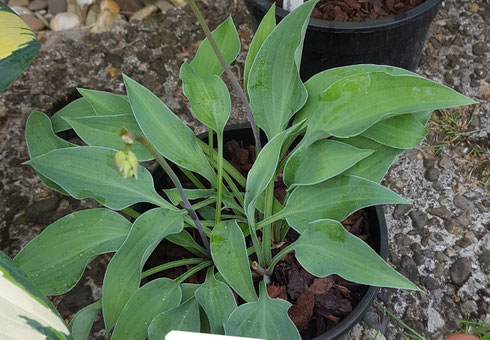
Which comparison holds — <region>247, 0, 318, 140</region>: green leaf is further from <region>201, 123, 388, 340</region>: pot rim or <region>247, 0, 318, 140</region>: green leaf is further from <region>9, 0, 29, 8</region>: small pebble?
<region>9, 0, 29, 8</region>: small pebble

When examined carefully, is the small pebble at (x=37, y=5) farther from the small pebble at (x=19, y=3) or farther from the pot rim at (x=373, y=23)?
the pot rim at (x=373, y=23)

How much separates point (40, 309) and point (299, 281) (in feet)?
1.75

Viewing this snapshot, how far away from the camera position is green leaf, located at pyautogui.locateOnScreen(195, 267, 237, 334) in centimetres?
80

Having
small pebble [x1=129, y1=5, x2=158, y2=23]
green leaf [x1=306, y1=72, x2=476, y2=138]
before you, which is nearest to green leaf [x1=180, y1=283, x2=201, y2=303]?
green leaf [x1=306, y1=72, x2=476, y2=138]

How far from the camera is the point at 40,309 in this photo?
1.86 feet

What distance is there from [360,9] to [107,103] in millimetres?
703

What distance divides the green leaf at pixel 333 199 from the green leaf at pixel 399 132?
0.09 m

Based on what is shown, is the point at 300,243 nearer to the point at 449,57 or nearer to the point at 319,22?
the point at 319,22

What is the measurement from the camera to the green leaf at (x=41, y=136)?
936 mm

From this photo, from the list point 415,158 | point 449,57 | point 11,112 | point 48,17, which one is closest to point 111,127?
point 11,112

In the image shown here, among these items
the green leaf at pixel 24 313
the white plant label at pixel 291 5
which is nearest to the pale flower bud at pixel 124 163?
the green leaf at pixel 24 313

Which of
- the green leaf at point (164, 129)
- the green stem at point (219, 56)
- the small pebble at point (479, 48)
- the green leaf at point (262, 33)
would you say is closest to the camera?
the green stem at point (219, 56)

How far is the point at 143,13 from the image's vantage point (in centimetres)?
166

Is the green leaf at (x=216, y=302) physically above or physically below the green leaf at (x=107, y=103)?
below
